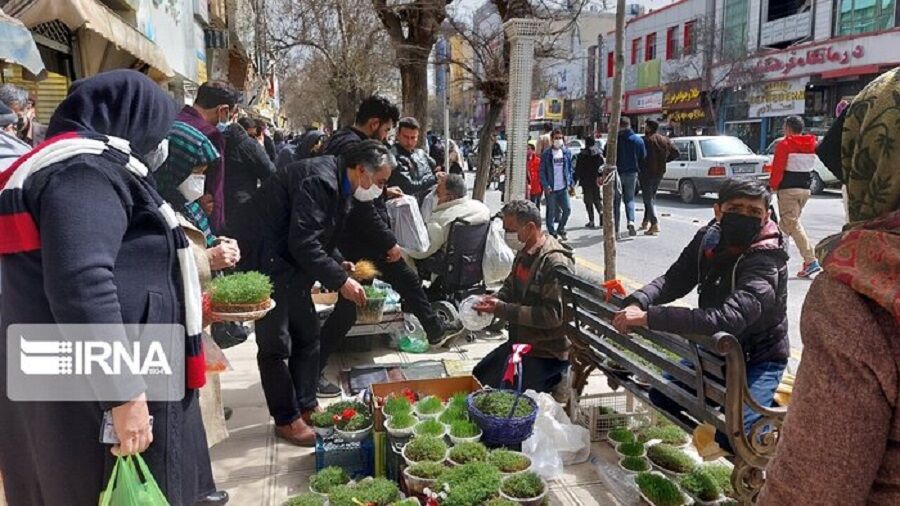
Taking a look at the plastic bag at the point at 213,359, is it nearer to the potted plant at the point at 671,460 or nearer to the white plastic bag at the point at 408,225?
the potted plant at the point at 671,460

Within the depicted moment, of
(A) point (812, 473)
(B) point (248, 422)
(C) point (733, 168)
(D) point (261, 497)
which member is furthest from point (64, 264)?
(C) point (733, 168)

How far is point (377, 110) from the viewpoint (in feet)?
16.2

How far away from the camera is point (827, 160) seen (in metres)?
1.32

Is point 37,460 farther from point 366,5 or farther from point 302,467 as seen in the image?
point 366,5

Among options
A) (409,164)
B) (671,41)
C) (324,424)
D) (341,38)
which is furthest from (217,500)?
Answer: (671,41)

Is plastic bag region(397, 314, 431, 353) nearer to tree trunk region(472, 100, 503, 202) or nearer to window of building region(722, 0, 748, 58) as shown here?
tree trunk region(472, 100, 503, 202)

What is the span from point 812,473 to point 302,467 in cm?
295

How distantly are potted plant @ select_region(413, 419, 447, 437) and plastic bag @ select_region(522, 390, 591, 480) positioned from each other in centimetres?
42

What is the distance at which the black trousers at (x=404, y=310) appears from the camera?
188 inches

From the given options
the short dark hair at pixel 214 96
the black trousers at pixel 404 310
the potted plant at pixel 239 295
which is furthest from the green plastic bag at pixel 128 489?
the short dark hair at pixel 214 96

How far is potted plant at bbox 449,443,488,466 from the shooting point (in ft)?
10.0

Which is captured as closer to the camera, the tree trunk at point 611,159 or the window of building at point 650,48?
the tree trunk at point 611,159

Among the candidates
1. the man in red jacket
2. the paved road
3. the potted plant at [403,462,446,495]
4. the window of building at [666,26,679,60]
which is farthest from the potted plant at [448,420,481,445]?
the window of building at [666,26,679,60]

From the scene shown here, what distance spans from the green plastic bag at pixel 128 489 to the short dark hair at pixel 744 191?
2.57 m
